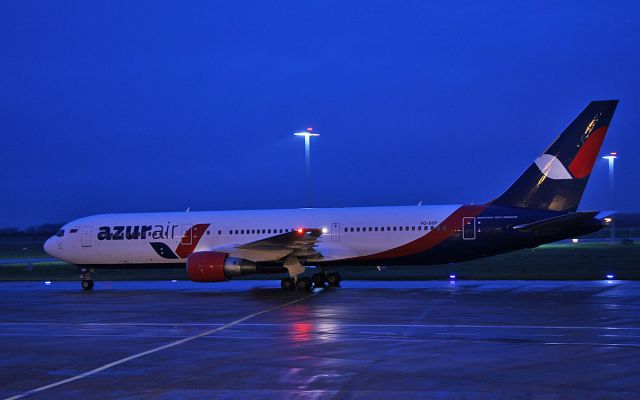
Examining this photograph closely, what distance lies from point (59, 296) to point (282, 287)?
723 centimetres

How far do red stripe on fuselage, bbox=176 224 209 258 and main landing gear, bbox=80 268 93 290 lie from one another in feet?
11.8

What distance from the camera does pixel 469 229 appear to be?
25.1 meters

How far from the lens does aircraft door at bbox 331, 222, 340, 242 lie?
26.9 meters

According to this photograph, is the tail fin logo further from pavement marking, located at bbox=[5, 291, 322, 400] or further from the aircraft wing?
pavement marking, located at bbox=[5, 291, 322, 400]

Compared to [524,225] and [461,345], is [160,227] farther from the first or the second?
[461,345]

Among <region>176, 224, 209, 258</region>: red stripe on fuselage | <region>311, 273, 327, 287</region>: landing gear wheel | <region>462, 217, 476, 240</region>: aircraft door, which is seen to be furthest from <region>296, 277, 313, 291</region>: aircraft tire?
<region>462, 217, 476, 240</region>: aircraft door

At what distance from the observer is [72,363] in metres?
11.7

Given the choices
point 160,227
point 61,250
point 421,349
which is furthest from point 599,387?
point 61,250

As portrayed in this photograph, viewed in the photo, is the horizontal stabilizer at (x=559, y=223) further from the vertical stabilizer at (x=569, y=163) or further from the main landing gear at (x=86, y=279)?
the main landing gear at (x=86, y=279)

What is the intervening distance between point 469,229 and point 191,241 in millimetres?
10010

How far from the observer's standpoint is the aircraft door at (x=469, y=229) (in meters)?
25.1

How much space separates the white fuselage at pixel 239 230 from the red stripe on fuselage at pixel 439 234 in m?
0.15

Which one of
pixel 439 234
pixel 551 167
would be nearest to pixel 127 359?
pixel 439 234

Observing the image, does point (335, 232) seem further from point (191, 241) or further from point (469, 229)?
point (191, 241)
